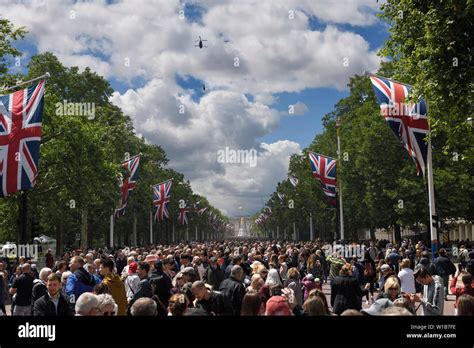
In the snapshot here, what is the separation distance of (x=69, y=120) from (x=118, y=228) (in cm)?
4143

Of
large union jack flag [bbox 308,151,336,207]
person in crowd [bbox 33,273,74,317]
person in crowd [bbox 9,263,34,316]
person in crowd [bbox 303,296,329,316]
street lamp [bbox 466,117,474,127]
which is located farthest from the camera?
large union jack flag [bbox 308,151,336,207]

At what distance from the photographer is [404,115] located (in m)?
24.1

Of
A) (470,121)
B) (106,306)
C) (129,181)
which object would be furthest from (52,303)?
(129,181)

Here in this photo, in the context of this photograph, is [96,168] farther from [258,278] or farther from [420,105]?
[258,278]

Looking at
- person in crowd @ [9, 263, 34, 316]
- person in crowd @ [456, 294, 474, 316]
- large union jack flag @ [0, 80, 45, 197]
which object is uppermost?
large union jack flag @ [0, 80, 45, 197]

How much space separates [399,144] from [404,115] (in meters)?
23.6

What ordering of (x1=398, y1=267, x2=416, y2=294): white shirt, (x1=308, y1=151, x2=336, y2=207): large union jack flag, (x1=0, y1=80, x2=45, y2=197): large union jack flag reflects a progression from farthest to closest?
(x1=308, y1=151, x2=336, y2=207): large union jack flag
(x1=0, y1=80, x2=45, y2=197): large union jack flag
(x1=398, y1=267, x2=416, y2=294): white shirt

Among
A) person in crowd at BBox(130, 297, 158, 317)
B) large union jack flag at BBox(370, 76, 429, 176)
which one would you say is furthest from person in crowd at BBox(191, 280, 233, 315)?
large union jack flag at BBox(370, 76, 429, 176)

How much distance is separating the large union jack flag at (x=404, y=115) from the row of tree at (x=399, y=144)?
1.60 ft

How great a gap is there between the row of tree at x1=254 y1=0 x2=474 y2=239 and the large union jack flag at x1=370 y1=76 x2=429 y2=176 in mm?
A: 489

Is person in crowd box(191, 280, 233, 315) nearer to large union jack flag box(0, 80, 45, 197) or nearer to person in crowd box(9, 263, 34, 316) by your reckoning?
person in crowd box(9, 263, 34, 316)

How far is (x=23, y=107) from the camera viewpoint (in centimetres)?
2236

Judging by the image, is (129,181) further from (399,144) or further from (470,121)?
(470,121)

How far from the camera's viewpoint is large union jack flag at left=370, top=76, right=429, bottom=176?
945 inches
